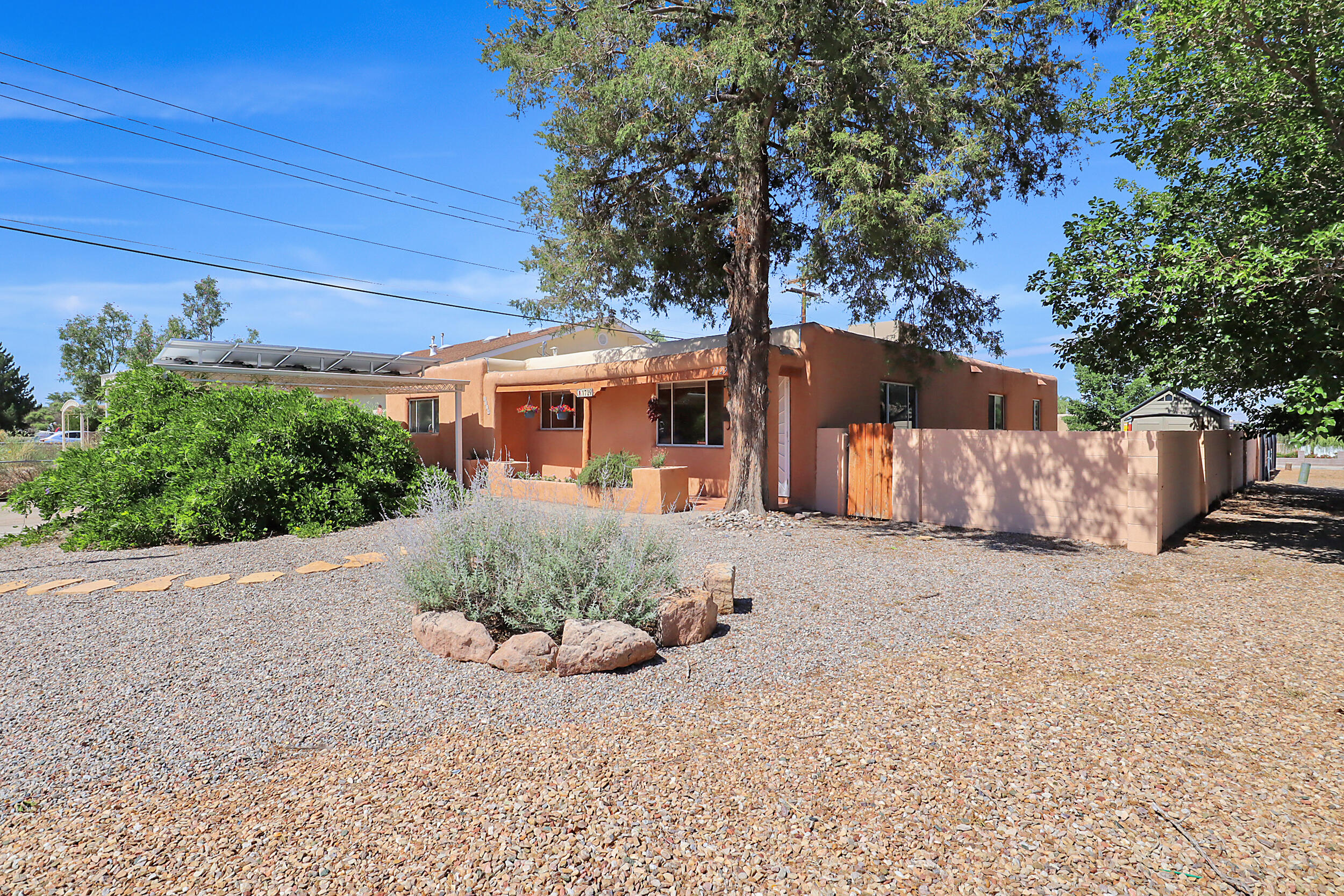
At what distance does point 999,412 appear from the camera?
18969mm

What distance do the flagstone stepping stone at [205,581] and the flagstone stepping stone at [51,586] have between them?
3.00 ft

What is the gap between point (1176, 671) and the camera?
4.28 m

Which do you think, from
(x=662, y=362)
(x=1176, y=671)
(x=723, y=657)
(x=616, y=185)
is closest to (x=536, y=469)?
(x=662, y=362)

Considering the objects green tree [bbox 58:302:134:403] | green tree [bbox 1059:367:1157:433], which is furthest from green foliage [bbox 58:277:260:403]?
green tree [bbox 1059:367:1157:433]

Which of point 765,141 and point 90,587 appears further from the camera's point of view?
point 765,141

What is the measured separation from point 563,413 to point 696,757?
13.5 meters

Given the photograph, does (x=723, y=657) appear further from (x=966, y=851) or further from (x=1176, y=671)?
(x=1176, y=671)

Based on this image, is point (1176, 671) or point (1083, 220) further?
point (1083, 220)

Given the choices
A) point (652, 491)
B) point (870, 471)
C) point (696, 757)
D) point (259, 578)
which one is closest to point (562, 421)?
point (652, 491)

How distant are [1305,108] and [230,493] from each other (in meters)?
14.1

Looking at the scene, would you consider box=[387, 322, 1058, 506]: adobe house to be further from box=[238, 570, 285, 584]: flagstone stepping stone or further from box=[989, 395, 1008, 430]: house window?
box=[238, 570, 285, 584]: flagstone stepping stone

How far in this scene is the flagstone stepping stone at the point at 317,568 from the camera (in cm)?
678

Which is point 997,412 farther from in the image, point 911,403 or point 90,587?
point 90,587

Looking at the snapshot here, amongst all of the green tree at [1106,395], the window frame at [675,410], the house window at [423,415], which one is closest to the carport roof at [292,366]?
the house window at [423,415]
